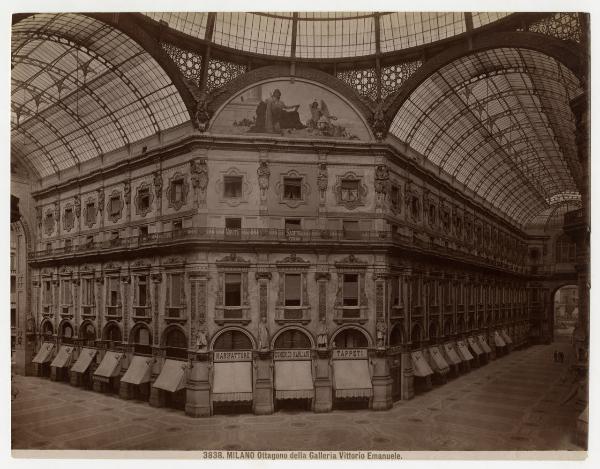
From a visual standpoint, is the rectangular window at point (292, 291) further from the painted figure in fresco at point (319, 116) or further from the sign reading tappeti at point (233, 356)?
the painted figure in fresco at point (319, 116)

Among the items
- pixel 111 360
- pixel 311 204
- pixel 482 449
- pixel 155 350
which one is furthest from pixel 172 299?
pixel 482 449

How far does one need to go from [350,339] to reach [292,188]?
11211mm

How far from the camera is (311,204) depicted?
33.6 meters

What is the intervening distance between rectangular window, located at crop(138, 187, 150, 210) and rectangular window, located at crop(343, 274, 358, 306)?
1531 cm

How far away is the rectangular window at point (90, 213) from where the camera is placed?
127 ft

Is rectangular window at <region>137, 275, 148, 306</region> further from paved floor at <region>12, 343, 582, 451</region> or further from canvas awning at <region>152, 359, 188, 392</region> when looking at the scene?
paved floor at <region>12, 343, 582, 451</region>

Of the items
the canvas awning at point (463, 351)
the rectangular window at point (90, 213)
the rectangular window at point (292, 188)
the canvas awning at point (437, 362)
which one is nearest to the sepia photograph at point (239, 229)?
the rectangular window at point (292, 188)

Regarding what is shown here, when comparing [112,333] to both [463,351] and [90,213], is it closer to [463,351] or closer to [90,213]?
[90,213]

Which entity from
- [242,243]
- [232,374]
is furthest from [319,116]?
[232,374]

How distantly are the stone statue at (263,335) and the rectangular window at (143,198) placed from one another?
39.4ft

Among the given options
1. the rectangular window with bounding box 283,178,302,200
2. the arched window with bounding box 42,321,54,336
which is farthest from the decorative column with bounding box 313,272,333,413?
the arched window with bounding box 42,321,54,336

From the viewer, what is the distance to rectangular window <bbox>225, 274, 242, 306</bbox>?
33156 millimetres

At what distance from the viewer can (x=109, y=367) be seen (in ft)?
122

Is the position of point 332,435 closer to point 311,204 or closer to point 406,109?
point 311,204
